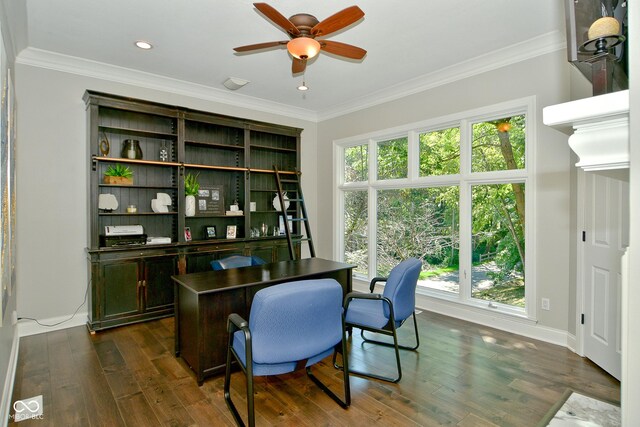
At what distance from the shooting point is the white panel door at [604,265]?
259cm

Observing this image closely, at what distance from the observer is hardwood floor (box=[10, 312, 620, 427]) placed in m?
2.15

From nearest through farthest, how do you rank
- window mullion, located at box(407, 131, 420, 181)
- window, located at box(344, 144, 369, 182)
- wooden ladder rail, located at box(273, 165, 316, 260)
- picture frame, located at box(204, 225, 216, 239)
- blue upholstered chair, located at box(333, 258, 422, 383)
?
blue upholstered chair, located at box(333, 258, 422, 383), window mullion, located at box(407, 131, 420, 181), picture frame, located at box(204, 225, 216, 239), wooden ladder rail, located at box(273, 165, 316, 260), window, located at box(344, 144, 369, 182)

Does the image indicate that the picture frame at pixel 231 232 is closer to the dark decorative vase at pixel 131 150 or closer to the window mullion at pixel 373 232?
the dark decorative vase at pixel 131 150

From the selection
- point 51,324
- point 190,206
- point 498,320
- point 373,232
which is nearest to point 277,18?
point 190,206

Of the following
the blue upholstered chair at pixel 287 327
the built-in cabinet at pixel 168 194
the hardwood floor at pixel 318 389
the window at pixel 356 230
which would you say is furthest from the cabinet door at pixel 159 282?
the window at pixel 356 230

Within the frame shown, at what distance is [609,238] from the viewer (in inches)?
106

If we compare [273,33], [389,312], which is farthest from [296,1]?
[389,312]

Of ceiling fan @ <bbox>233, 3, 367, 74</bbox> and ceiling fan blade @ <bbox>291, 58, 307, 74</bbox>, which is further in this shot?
ceiling fan blade @ <bbox>291, 58, 307, 74</bbox>

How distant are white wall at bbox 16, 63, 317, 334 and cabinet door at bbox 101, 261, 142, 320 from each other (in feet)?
1.38

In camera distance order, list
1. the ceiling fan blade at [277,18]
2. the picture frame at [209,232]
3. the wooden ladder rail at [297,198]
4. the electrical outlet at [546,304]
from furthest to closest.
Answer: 1. the wooden ladder rail at [297,198]
2. the picture frame at [209,232]
3. the electrical outlet at [546,304]
4. the ceiling fan blade at [277,18]

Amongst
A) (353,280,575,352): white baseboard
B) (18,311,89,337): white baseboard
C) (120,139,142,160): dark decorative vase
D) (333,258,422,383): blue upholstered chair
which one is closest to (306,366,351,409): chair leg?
(333,258,422,383): blue upholstered chair

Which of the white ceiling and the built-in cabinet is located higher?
the white ceiling

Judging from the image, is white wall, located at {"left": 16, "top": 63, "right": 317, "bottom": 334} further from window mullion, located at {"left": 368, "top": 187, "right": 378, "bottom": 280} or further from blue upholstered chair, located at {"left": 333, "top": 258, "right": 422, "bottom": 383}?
window mullion, located at {"left": 368, "top": 187, "right": 378, "bottom": 280}

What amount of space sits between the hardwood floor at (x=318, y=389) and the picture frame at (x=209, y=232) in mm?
1643
